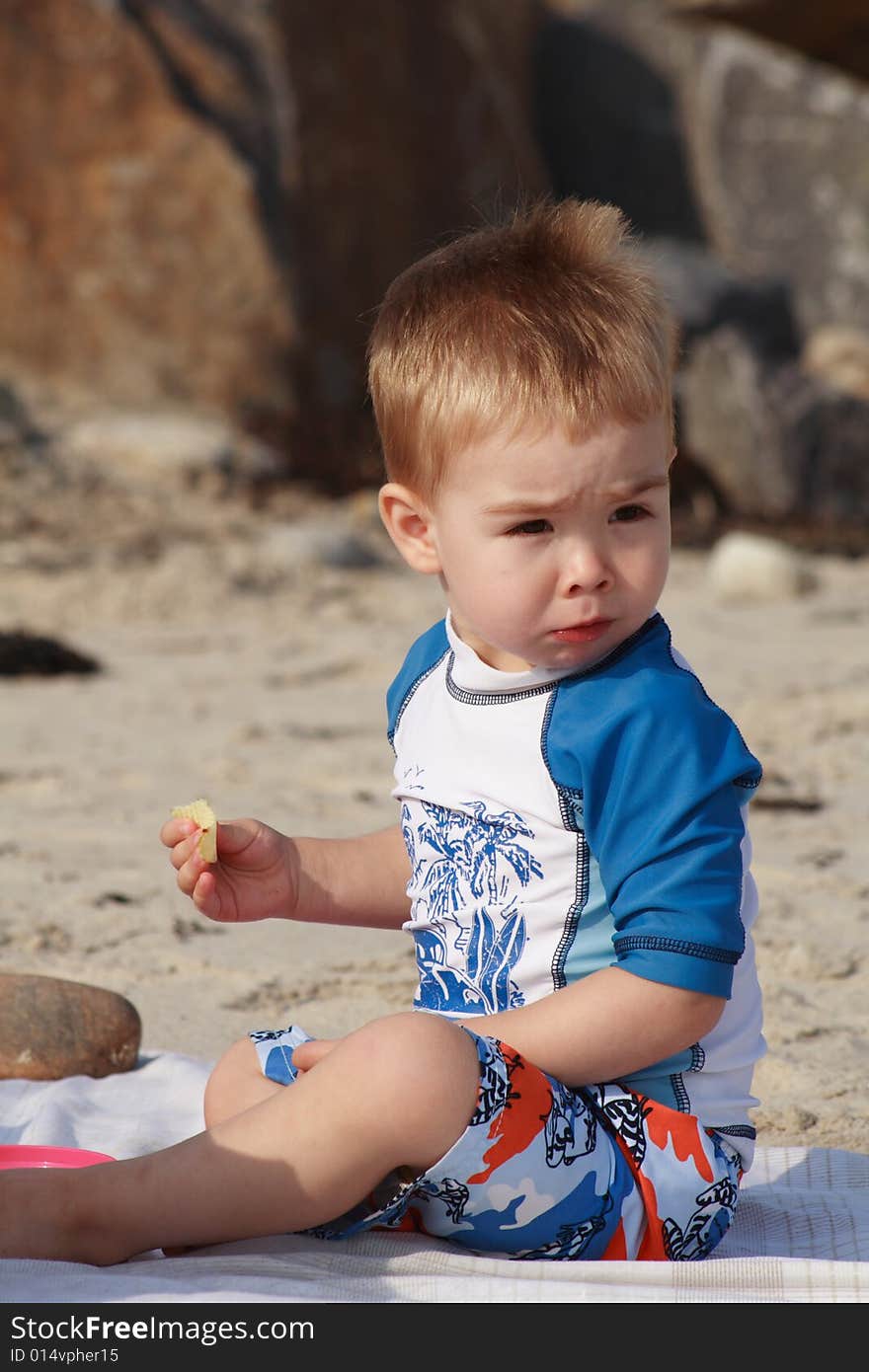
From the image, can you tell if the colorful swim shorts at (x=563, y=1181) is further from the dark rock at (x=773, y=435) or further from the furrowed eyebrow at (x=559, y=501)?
the dark rock at (x=773, y=435)

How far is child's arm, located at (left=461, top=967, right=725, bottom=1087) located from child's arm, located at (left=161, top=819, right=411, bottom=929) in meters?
0.45

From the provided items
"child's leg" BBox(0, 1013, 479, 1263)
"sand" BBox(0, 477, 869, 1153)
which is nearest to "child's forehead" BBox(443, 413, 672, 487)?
"child's leg" BBox(0, 1013, 479, 1263)

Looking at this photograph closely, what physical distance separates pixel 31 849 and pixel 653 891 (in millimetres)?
2320

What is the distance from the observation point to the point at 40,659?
19.5 feet

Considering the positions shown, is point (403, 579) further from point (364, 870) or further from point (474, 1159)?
point (474, 1159)

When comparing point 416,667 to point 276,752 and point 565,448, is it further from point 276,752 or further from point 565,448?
point 276,752

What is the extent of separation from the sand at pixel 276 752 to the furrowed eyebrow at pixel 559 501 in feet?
3.65

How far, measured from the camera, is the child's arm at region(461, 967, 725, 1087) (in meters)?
A: 1.85

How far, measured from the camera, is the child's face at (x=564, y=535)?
6.23 ft

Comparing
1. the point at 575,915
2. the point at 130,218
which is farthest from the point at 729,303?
the point at 575,915

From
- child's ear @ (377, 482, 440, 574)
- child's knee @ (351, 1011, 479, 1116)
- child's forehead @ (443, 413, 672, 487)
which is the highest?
child's forehead @ (443, 413, 672, 487)

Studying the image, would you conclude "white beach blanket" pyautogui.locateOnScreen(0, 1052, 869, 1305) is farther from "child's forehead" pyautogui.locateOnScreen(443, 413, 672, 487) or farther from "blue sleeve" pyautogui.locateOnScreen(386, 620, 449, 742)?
"child's forehead" pyautogui.locateOnScreen(443, 413, 672, 487)

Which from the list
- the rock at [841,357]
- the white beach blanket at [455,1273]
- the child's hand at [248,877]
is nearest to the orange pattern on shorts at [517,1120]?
the white beach blanket at [455,1273]

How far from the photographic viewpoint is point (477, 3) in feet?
37.3
